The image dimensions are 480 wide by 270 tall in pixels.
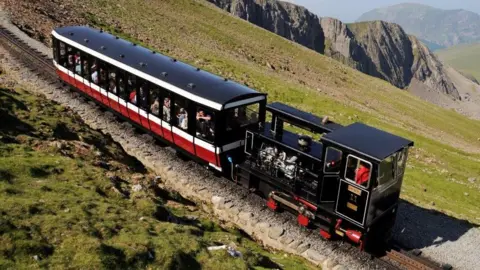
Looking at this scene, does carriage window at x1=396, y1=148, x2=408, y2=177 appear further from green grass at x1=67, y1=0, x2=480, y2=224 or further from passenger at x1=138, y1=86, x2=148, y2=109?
passenger at x1=138, y1=86, x2=148, y2=109

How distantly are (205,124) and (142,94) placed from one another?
17.1ft

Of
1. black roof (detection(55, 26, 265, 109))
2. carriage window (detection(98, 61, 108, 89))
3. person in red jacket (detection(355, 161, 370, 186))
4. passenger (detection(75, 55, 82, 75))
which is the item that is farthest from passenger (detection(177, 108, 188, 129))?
passenger (detection(75, 55, 82, 75))

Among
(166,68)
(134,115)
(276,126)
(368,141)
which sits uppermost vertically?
(166,68)

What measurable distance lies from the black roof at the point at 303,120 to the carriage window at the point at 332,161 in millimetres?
2129

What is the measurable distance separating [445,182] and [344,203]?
19.3 metres

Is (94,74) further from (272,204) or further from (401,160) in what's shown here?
(401,160)

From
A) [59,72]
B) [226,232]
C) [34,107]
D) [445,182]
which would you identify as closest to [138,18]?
[59,72]

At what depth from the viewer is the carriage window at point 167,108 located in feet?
67.4

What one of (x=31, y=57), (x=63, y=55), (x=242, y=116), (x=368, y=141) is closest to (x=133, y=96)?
(x=242, y=116)

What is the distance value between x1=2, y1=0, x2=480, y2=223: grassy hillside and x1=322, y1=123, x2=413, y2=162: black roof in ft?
27.1

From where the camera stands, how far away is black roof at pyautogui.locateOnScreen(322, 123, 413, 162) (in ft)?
46.7

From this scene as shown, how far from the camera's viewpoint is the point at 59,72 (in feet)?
96.2

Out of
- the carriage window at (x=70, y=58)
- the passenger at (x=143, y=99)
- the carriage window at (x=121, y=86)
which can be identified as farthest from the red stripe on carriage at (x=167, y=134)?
the carriage window at (x=70, y=58)

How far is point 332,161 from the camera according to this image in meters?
15.6
